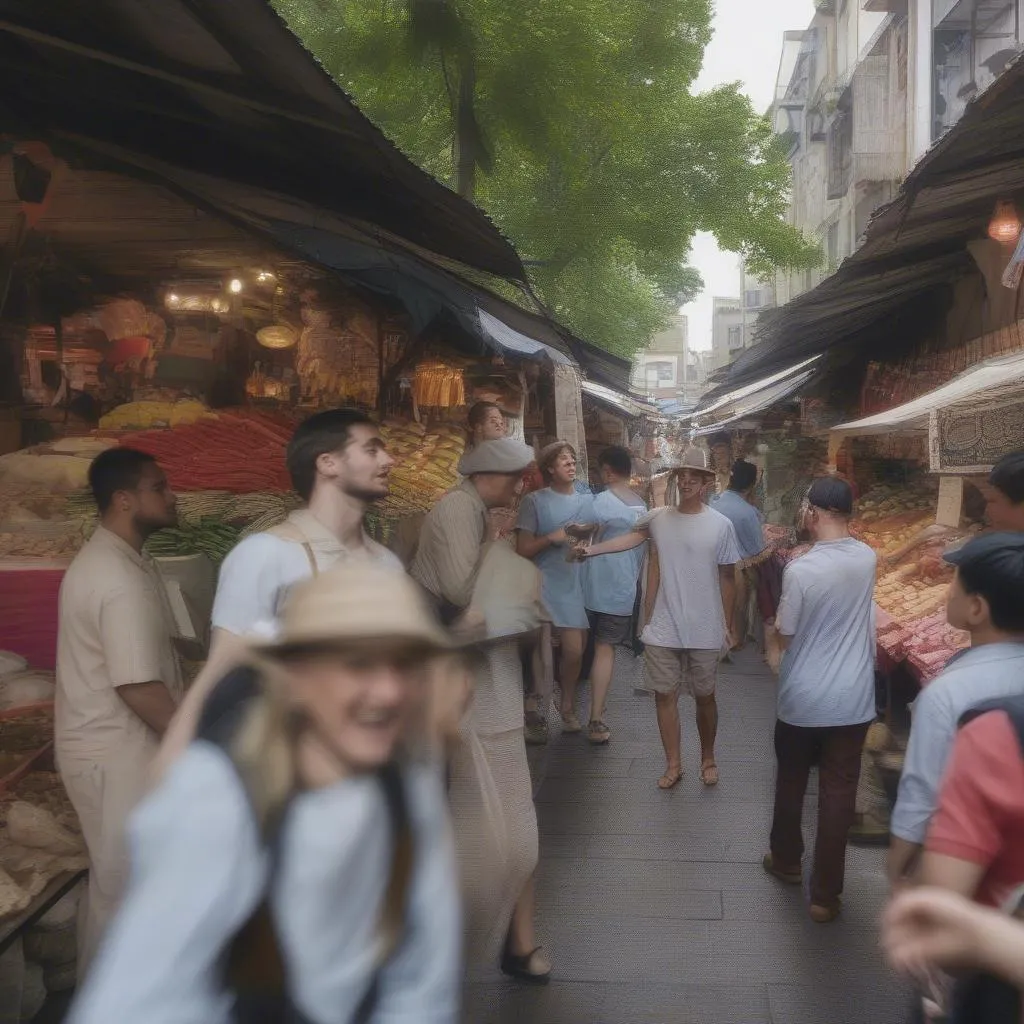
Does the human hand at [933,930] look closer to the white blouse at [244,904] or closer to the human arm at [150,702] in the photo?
the white blouse at [244,904]

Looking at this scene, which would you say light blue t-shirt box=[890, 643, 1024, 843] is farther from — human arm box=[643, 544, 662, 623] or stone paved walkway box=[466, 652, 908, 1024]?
human arm box=[643, 544, 662, 623]

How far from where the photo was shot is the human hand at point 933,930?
1.38 meters

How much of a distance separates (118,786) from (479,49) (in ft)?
42.9

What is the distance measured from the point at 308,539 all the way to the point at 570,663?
4.80 m

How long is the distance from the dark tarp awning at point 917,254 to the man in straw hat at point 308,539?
3014 mm

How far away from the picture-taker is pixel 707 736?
643 centimetres

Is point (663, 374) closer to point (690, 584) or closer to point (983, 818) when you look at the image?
point (690, 584)

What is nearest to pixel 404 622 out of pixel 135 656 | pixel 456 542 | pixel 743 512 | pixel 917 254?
pixel 135 656

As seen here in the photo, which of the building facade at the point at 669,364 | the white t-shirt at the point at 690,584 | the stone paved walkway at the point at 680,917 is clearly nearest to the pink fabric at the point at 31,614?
the stone paved walkway at the point at 680,917

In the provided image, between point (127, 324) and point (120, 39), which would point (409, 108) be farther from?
point (120, 39)

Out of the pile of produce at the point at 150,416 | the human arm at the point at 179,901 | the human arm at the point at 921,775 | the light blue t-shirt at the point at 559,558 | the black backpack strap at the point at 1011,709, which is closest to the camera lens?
the human arm at the point at 179,901

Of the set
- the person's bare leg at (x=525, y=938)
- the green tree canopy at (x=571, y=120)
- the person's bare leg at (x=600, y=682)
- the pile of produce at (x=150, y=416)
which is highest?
the green tree canopy at (x=571, y=120)

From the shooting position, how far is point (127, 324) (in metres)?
5.88

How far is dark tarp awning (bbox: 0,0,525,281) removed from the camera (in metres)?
3.05
